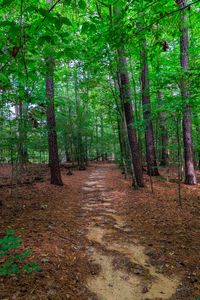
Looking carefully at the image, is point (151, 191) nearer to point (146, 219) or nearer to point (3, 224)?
point (146, 219)

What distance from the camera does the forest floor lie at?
255 centimetres

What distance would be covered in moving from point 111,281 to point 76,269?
0.55m

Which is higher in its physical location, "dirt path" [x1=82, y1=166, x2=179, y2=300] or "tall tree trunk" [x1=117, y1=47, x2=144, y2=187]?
"tall tree trunk" [x1=117, y1=47, x2=144, y2=187]

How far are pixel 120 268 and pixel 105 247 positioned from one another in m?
0.68

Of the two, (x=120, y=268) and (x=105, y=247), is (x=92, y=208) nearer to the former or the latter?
(x=105, y=247)

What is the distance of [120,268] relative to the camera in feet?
10.2

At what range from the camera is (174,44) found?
12.1 meters

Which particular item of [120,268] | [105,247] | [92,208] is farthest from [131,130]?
[120,268]

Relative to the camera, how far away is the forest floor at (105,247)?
2.55m

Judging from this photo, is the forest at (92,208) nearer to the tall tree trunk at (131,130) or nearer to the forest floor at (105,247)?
the forest floor at (105,247)

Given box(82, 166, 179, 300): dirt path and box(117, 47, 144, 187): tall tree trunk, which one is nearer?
box(82, 166, 179, 300): dirt path

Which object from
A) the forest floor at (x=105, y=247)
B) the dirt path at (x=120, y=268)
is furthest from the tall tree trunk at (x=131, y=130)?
the dirt path at (x=120, y=268)

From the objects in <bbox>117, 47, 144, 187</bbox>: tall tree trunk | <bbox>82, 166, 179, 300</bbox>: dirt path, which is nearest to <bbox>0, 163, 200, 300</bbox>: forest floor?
<bbox>82, 166, 179, 300</bbox>: dirt path

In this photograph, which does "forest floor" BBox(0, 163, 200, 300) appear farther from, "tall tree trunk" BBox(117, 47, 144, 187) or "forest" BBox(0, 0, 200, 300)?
"tall tree trunk" BBox(117, 47, 144, 187)
